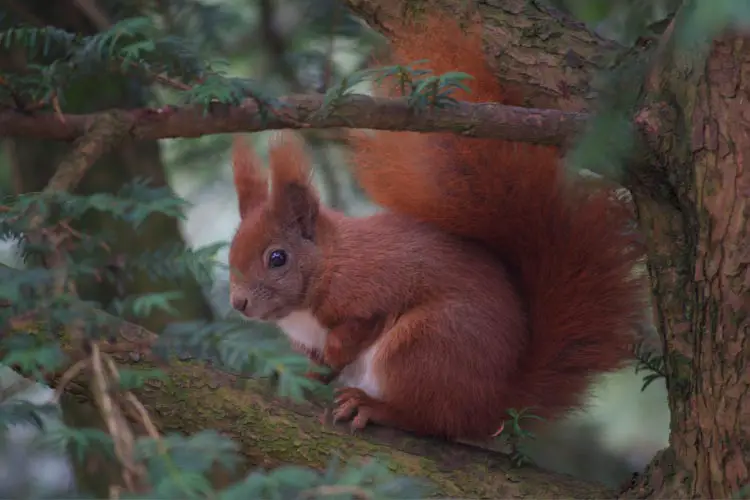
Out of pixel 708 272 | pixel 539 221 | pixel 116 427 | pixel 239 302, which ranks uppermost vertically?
pixel 539 221

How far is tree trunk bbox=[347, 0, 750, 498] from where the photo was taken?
3.33 feet

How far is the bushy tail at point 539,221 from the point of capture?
137 cm

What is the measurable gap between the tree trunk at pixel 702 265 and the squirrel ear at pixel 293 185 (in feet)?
1.81

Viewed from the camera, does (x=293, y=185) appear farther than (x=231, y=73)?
No

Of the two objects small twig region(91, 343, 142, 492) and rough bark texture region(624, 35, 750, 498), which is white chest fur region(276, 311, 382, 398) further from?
small twig region(91, 343, 142, 492)

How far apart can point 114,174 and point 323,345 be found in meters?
0.75

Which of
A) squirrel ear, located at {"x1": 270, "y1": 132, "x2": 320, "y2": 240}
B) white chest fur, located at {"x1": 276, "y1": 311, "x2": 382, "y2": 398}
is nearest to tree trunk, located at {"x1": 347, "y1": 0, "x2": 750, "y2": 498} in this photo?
white chest fur, located at {"x1": 276, "y1": 311, "x2": 382, "y2": 398}

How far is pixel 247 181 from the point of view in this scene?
1573 mm

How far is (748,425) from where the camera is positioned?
3.43 ft

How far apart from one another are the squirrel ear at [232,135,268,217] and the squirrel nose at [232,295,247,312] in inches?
7.6

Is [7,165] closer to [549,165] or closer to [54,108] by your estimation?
[54,108]

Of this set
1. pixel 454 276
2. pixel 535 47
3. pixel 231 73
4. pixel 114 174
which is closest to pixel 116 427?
pixel 454 276

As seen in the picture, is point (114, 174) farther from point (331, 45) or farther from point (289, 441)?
point (289, 441)

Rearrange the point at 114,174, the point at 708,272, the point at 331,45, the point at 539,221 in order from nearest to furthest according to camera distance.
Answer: the point at 708,272
the point at 539,221
the point at 331,45
the point at 114,174
